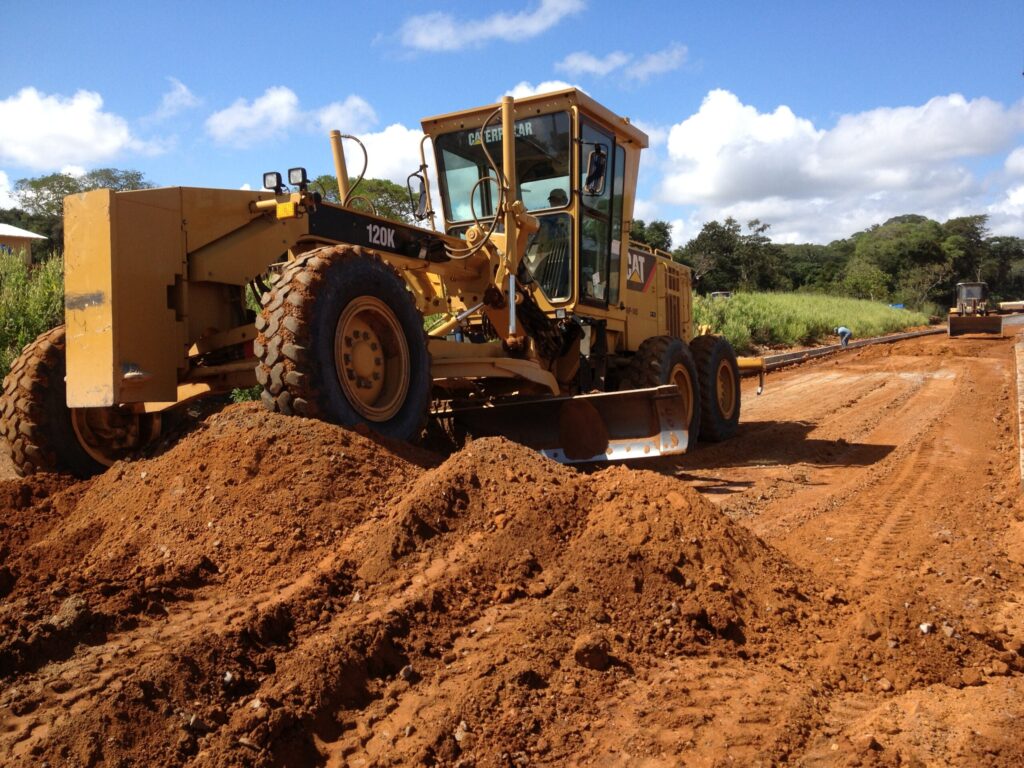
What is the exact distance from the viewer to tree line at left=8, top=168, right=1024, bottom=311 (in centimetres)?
4112

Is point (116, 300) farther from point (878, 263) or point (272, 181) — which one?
point (878, 263)

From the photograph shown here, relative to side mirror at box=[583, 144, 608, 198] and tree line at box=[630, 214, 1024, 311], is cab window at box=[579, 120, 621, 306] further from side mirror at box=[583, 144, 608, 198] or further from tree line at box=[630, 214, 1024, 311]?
tree line at box=[630, 214, 1024, 311]

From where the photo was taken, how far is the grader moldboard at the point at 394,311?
4.84 metres

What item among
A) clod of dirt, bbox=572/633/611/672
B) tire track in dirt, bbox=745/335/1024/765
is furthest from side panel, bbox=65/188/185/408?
tire track in dirt, bbox=745/335/1024/765

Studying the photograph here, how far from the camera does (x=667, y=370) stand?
9047 mm

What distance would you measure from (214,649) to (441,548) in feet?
3.94

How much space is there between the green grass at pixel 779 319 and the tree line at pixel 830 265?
6635 mm

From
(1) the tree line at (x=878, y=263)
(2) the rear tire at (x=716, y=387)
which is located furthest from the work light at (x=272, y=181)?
(1) the tree line at (x=878, y=263)

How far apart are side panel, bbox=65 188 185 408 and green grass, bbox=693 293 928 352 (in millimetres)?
19360

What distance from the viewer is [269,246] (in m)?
5.57

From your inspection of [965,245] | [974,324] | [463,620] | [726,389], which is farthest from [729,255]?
[463,620]

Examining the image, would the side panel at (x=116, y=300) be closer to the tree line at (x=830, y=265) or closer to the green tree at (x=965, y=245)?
the tree line at (x=830, y=265)

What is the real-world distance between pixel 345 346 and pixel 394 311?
0.51m

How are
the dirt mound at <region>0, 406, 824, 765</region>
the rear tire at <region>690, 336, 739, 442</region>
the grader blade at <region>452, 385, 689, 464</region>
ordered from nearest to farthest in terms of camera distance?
1. the dirt mound at <region>0, 406, 824, 765</region>
2. the grader blade at <region>452, 385, 689, 464</region>
3. the rear tire at <region>690, 336, 739, 442</region>
